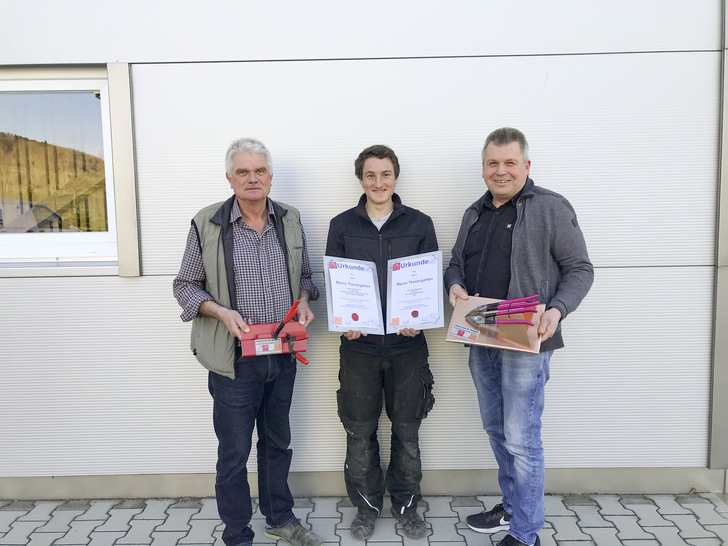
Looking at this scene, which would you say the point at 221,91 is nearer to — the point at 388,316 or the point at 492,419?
the point at 388,316

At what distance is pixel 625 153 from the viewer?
3.11 m

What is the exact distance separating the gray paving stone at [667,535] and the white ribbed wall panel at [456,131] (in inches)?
62.5

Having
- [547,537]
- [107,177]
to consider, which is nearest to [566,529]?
[547,537]

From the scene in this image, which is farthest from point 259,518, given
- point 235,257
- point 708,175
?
point 708,175

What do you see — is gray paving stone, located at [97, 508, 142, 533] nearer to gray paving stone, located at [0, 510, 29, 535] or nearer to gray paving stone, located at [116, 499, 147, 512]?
gray paving stone, located at [116, 499, 147, 512]

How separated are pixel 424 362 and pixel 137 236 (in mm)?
1960

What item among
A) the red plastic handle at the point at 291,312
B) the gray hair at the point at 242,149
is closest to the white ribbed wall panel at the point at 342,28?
the gray hair at the point at 242,149

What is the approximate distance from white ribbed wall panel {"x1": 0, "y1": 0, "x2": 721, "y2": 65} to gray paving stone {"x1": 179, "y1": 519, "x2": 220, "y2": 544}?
2.85m

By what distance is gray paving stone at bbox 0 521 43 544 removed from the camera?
2.84 metres

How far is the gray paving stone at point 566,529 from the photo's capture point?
2.81m

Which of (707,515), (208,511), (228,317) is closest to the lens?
(228,317)

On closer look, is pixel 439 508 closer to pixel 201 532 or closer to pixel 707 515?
pixel 201 532

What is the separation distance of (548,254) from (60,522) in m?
3.27

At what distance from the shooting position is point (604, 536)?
282 cm
